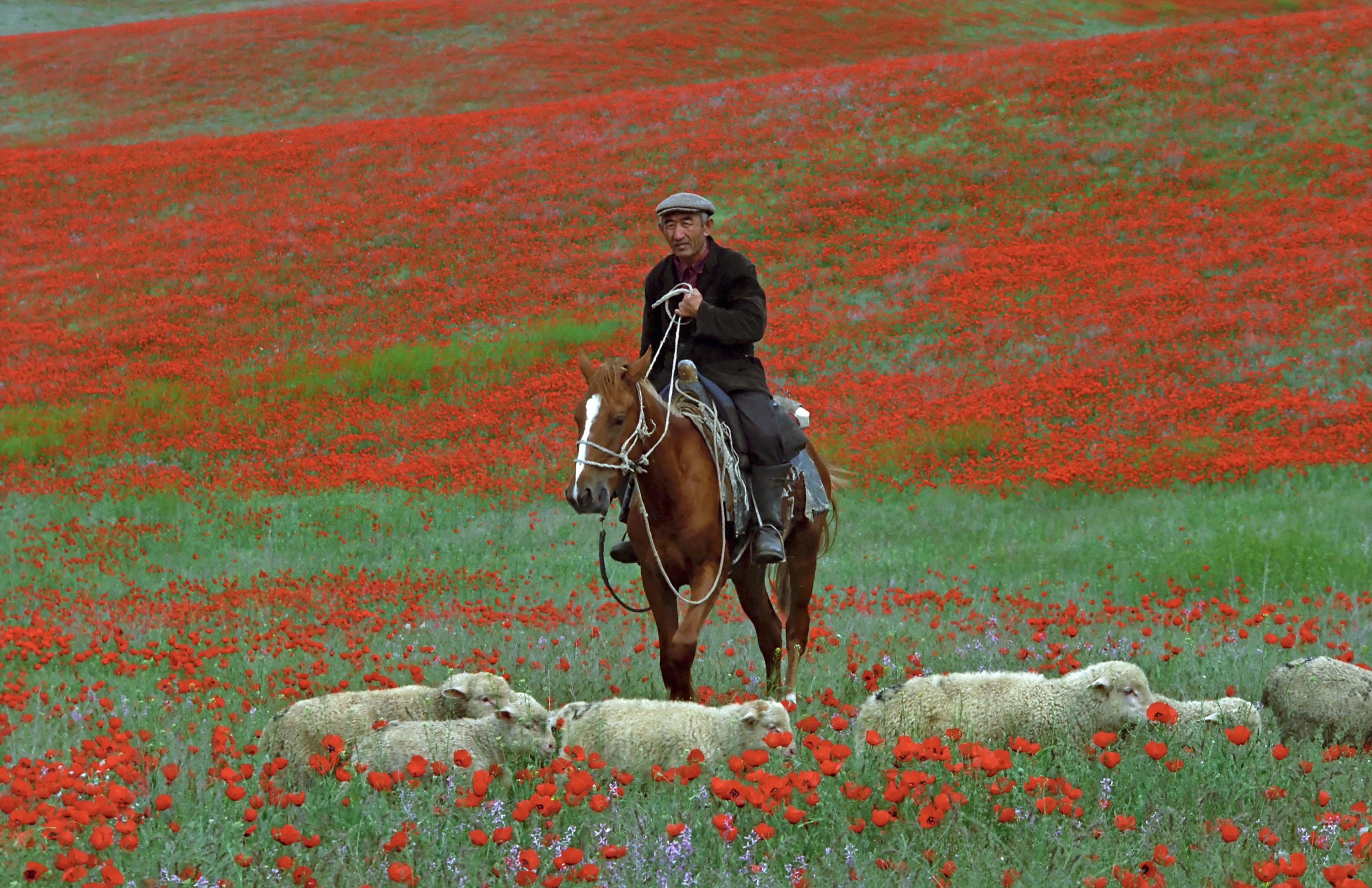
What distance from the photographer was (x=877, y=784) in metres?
4.75

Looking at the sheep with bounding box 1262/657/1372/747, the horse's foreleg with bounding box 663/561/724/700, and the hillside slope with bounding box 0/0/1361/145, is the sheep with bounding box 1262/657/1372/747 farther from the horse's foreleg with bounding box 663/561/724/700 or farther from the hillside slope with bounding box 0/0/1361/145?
the hillside slope with bounding box 0/0/1361/145

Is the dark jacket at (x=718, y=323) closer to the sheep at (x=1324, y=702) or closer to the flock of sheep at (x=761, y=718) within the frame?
→ the flock of sheep at (x=761, y=718)

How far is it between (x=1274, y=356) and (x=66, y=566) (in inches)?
675

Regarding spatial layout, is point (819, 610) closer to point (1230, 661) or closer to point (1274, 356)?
point (1230, 661)

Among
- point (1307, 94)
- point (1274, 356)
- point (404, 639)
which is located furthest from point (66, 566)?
point (1307, 94)

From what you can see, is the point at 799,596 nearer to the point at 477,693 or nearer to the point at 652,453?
the point at 652,453

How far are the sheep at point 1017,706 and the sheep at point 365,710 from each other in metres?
2.03

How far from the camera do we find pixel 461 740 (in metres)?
5.35

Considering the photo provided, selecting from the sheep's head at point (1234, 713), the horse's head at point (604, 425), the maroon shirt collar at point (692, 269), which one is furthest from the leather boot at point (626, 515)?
the sheep's head at point (1234, 713)

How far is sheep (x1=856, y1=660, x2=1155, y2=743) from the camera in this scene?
562 centimetres

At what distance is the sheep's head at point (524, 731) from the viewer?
545cm

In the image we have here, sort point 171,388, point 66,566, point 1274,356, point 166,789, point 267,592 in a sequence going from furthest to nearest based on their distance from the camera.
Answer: point 171,388 < point 1274,356 < point 66,566 < point 267,592 < point 166,789

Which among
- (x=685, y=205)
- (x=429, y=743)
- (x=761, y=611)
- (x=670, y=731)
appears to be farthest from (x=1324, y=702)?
(x=685, y=205)

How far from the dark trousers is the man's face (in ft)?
3.47
